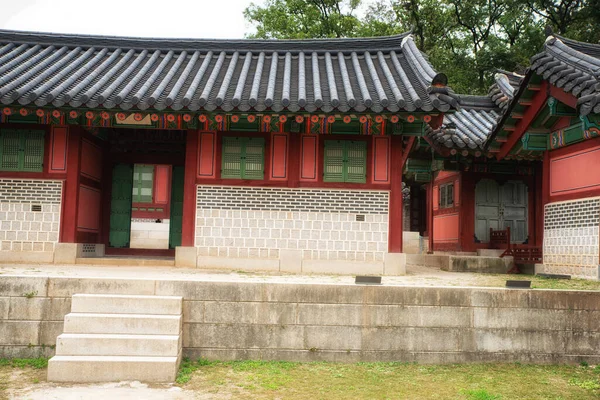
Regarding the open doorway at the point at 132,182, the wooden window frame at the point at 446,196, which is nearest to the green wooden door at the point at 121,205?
the open doorway at the point at 132,182

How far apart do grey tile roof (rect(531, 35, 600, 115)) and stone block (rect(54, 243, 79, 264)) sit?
9793 millimetres

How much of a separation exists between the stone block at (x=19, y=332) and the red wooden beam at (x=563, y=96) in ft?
30.5

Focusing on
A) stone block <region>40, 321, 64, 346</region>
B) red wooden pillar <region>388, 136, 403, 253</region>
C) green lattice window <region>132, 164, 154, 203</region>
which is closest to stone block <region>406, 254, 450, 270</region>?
red wooden pillar <region>388, 136, 403, 253</region>

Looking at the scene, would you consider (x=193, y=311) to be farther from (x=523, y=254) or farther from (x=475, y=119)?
(x=475, y=119)

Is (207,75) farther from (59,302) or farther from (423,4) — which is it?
(423,4)

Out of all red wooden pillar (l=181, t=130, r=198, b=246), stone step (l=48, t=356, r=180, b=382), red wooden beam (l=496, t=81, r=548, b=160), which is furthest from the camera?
red wooden pillar (l=181, t=130, r=198, b=246)

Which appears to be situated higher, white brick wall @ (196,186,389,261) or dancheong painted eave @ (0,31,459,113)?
dancheong painted eave @ (0,31,459,113)

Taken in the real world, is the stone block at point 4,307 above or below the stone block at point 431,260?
below

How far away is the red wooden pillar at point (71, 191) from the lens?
36.9 ft

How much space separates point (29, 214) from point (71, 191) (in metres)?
0.97

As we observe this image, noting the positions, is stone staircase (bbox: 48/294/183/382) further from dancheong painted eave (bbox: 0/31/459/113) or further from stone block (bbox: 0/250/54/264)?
stone block (bbox: 0/250/54/264)

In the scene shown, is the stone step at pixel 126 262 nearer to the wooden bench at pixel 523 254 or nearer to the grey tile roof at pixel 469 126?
the grey tile roof at pixel 469 126

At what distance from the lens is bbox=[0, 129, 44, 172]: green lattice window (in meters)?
11.2

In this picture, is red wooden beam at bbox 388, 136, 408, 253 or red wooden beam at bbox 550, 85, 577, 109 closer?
red wooden beam at bbox 550, 85, 577, 109
